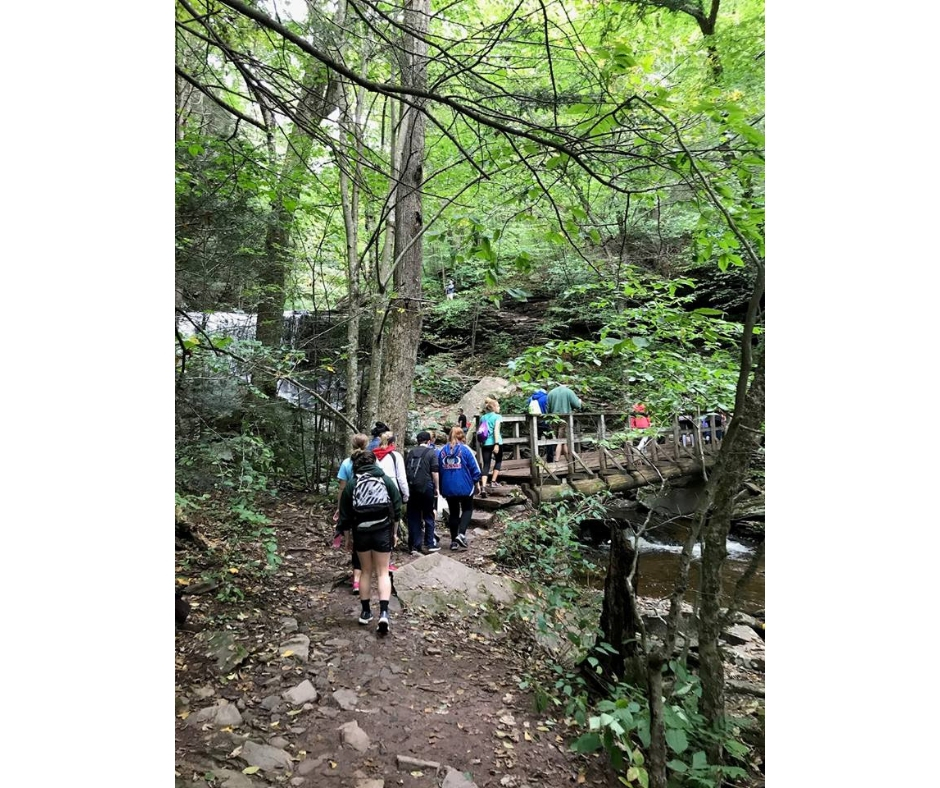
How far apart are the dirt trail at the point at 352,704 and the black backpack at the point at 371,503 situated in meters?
0.68

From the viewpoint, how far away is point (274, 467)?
15.8ft

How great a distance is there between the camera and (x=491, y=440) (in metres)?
5.95

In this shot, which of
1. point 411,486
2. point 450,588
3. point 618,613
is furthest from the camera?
point 411,486

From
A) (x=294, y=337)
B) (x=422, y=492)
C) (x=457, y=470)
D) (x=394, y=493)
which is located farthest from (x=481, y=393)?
(x=394, y=493)

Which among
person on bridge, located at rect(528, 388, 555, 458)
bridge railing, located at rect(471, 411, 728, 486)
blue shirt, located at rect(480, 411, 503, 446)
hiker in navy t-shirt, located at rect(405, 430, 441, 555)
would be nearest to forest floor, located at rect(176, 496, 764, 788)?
hiker in navy t-shirt, located at rect(405, 430, 441, 555)

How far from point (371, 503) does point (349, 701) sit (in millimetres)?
955

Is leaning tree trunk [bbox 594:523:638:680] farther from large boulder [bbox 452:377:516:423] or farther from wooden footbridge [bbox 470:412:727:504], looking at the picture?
large boulder [bbox 452:377:516:423]

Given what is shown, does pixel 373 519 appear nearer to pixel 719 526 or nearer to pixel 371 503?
pixel 371 503

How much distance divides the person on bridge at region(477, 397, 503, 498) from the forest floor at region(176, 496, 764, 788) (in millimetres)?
2773

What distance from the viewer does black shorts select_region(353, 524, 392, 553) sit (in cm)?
291

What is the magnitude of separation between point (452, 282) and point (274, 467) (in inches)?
262

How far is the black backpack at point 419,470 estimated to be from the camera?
13.7 feet
